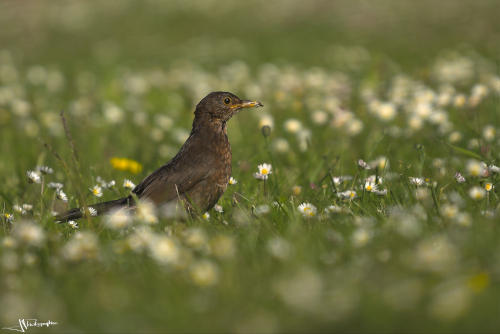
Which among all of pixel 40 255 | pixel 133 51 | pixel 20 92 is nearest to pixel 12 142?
pixel 20 92

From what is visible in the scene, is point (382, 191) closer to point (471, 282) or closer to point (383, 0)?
point (471, 282)

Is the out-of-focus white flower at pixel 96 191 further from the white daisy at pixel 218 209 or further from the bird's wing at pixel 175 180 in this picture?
the white daisy at pixel 218 209

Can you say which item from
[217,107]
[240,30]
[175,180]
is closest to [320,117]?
[217,107]

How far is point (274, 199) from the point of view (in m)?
4.17

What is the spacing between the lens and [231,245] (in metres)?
2.66

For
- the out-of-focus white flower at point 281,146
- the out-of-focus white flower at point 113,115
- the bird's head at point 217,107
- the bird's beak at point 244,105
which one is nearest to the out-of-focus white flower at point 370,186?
the bird's beak at point 244,105

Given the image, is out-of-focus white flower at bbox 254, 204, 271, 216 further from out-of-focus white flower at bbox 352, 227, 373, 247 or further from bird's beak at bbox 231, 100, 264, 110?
bird's beak at bbox 231, 100, 264, 110

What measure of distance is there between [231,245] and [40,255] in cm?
109

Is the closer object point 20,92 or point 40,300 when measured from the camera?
point 40,300

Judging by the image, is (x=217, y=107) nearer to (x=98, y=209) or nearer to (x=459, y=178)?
(x=98, y=209)

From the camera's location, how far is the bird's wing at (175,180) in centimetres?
416

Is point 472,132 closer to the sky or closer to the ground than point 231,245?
closer to the sky

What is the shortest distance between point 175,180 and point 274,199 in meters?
0.74

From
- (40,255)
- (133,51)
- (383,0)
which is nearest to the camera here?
(40,255)
